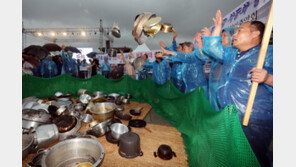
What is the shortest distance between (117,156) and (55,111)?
261 cm

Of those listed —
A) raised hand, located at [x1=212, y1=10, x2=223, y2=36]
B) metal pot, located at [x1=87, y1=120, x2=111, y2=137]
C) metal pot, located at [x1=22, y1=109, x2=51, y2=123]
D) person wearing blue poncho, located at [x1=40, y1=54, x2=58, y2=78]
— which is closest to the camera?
raised hand, located at [x1=212, y1=10, x2=223, y2=36]

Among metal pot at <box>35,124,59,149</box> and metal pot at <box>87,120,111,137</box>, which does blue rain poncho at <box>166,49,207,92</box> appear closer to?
metal pot at <box>87,120,111,137</box>

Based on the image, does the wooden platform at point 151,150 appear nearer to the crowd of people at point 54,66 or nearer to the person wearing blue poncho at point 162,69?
the person wearing blue poncho at point 162,69

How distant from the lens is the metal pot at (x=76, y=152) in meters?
1.92

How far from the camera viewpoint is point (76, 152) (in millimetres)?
2113

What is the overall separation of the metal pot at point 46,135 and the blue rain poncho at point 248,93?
11.8ft

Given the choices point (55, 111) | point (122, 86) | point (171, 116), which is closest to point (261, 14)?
point (171, 116)

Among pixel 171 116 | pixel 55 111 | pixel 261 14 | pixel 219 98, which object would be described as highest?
pixel 261 14

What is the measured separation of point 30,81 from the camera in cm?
581

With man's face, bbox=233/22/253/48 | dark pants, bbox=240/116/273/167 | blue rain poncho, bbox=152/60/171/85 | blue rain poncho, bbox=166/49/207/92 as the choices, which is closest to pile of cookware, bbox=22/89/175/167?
dark pants, bbox=240/116/273/167

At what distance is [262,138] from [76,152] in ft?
10.1

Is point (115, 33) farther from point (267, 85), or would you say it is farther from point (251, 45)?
point (267, 85)

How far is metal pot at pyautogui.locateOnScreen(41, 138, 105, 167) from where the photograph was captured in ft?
6.30

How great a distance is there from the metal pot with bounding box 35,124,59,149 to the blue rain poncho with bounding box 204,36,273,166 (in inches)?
141
